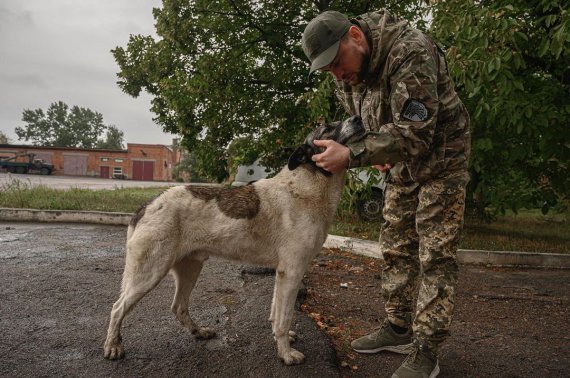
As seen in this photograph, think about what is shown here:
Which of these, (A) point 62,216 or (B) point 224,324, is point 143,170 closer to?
(A) point 62,216

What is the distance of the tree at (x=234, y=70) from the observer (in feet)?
36.3

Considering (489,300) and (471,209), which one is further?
(471,209)

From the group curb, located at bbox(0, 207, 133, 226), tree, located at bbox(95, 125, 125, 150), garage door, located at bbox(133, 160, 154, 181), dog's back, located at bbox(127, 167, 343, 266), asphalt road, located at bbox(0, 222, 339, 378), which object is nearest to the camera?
asphalt road, located at bbox(0, 222, 339, 378)

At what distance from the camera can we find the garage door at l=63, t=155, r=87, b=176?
2137 inches

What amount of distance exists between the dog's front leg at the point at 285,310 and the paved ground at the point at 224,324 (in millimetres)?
98

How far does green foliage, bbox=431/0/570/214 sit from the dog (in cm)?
251

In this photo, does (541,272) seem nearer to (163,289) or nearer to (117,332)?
(163,289)

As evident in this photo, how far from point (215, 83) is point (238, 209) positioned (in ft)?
28.7

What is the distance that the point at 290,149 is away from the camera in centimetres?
356

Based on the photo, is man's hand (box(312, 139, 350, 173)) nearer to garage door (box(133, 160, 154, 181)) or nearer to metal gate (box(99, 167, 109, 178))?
metal gate (box(99, 167, 109, 178))

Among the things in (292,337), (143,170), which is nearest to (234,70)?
(292,337)

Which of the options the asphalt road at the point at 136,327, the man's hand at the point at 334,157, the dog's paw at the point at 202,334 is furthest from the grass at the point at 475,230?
the man's hand at the point at 334,157

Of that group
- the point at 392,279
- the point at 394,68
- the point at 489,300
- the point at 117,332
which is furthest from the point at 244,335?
the point at 489,300

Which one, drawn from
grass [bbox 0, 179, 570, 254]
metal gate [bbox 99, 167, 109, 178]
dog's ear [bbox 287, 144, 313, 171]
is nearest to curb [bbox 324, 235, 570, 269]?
grass [bbox 0, 179, 570, 254]
